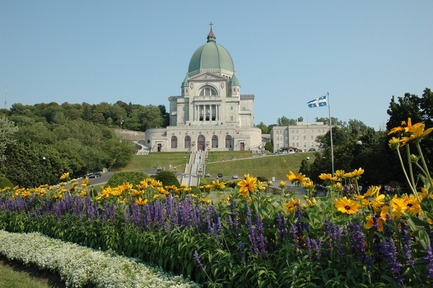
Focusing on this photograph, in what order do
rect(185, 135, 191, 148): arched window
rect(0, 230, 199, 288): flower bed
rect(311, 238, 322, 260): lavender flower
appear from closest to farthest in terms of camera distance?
rect(311, 238, 322, 260): lavender flower < rect(0, 230, 199, 288): flower bed < rect(185, 135, 191, 148): arched window

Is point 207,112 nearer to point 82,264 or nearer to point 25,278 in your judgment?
point 25,278

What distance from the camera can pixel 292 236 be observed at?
15.6 ft

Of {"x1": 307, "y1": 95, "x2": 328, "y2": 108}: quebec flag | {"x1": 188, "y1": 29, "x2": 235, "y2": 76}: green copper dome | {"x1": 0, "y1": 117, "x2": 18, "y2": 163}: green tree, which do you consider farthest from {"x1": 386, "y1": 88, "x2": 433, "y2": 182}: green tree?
{"x1": 188, "y1": 29, "x2": 235, "y2": 76}: green copper dome

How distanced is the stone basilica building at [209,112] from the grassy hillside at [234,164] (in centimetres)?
1294

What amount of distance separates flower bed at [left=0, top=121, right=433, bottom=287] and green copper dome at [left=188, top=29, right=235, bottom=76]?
8557 cm

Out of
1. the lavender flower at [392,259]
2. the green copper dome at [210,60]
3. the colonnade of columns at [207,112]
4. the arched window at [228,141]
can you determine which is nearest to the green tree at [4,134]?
the lavender flower at [392,259]

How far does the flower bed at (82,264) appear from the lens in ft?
18.2

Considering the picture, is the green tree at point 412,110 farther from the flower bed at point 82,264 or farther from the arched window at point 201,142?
the arched window at point 201,142

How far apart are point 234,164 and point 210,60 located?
4111cm

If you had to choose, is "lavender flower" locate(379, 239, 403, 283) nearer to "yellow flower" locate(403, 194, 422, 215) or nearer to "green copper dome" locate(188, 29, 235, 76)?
"yellow flower" locate(403, 194, 422, 215)

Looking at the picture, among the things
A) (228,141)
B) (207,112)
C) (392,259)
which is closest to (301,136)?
(228,141)

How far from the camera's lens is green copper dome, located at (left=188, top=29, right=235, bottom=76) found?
300ft

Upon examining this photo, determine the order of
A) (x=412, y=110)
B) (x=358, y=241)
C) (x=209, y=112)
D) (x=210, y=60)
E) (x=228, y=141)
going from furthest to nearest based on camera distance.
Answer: (x=210, y=60) < (x=209, y=112) < (x=228, y=141) < (x=412, y=110) < (x=358, y=241)

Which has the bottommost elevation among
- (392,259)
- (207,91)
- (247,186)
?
(392,259)
